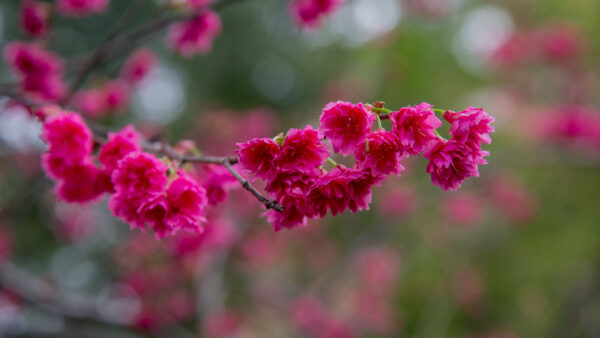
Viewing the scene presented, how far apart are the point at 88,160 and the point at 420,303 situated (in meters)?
4.64

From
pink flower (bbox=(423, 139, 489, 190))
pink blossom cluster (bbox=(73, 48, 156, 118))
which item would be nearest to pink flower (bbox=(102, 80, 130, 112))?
pink blossom cluster (bbox=(73, 48, 156, 118))

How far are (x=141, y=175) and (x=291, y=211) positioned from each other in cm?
31

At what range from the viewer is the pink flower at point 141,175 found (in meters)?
0.83

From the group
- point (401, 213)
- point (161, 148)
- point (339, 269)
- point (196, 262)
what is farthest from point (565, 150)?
point (161, 148)

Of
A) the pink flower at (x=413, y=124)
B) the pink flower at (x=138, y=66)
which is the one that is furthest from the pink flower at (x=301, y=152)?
the pink flower at (x=138, y=66)

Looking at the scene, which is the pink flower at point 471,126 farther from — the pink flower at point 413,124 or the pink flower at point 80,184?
the pink flower at point 80,184

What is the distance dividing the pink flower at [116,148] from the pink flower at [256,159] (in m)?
0.33

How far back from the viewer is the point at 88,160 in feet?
3.25

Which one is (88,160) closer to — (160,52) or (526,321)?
(160,52)

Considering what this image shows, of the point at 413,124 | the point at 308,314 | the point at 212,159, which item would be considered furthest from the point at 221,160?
the point at 308,314

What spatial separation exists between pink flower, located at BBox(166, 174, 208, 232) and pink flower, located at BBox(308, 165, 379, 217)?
227 millimetres

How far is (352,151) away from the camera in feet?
2.51

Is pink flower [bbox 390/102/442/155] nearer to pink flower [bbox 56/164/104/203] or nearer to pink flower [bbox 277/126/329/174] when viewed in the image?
pink flower [bbox 277/126/329/174]

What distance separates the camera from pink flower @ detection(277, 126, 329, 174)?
0.75 meters
